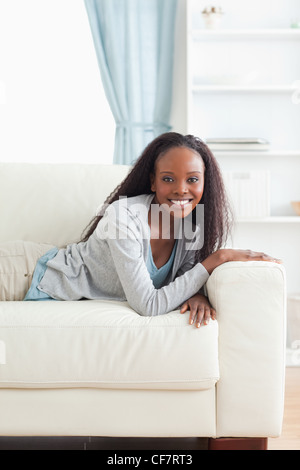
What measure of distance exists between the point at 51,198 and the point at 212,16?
1599 millimetres

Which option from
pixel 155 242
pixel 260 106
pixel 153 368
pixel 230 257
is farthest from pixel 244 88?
pixel 153 368

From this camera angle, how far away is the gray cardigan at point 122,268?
68.9 inches

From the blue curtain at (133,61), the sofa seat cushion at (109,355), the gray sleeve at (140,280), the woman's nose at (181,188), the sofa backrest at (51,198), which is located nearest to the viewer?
the sofa seat cushion at (109,355)

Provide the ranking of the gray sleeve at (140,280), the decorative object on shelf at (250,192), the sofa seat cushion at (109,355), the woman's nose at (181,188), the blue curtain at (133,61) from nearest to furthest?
1. the sofa seat cushion at (109,355)
2. the gray sleeve at (140,280)
3. the woman's nose at (181,188)
4. the decorative object on shelf at (250,192)
5. the blue curtain at (133,61)

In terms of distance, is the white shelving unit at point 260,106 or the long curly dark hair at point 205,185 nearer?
the long curly dark hair at point 205,185

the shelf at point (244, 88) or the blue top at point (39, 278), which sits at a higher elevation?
the shelf at point (244, 88)

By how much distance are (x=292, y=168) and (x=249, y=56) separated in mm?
682

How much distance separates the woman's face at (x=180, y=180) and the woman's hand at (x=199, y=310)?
29cm

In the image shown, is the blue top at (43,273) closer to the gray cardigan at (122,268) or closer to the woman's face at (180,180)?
the gray cardigan at (122,268)

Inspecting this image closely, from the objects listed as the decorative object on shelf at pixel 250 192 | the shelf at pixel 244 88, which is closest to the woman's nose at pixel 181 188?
the decorative object on shelf at pixel 250 192

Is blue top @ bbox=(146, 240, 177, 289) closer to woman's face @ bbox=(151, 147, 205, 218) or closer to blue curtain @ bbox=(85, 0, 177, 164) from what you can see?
woman's face @ bbox=(151, 147, 205, 218)

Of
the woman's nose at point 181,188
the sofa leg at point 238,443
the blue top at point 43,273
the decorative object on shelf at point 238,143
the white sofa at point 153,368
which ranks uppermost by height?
the decorative object on shelf at point 238,143

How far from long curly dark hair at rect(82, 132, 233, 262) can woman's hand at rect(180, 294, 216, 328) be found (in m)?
0.30
